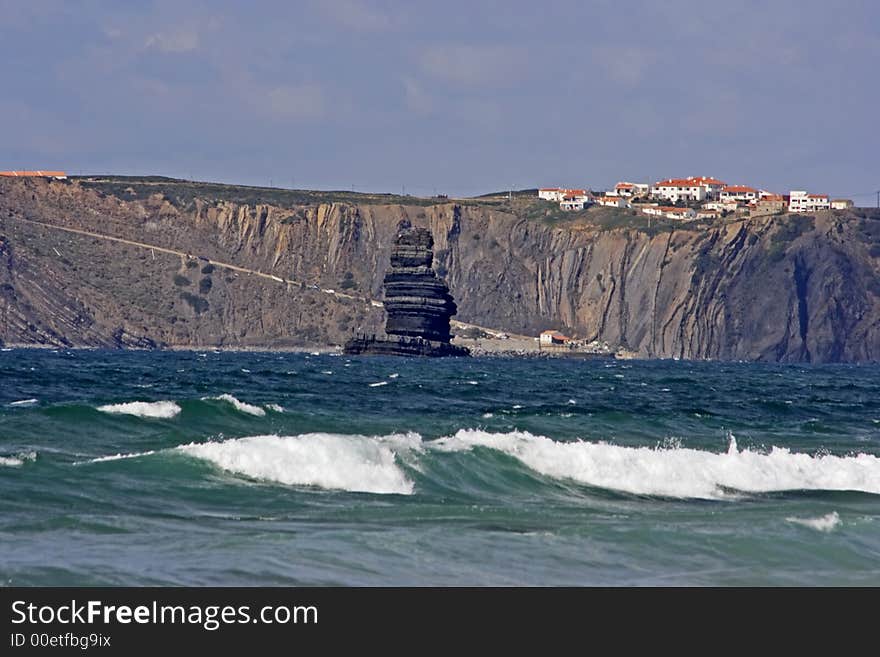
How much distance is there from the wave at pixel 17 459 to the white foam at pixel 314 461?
3.09 m

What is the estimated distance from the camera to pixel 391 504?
27.5m

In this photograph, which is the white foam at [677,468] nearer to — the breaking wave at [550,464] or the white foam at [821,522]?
the breaking wave at [550,464]

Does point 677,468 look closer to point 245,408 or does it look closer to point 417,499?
point 417,499

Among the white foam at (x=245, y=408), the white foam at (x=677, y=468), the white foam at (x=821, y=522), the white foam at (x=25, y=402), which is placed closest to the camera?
the white foam at (x=821, y=522)

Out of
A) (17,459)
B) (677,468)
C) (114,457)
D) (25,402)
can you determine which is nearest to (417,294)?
(25,402)

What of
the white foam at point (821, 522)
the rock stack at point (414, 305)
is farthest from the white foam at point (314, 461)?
the rock stack at point (414, 305)

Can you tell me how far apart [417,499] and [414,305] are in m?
157

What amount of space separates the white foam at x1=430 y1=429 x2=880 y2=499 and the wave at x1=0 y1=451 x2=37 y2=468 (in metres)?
9.16

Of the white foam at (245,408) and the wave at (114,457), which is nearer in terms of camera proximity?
the wave at (114,457)

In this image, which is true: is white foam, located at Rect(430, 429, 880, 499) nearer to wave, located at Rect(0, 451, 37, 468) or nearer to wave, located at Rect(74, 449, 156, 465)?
wave, located at Rect(74, 449, 156, 465)

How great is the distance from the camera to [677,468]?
111 ft

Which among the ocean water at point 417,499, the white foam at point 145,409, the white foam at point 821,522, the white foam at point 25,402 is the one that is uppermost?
the white foam at point 821,522

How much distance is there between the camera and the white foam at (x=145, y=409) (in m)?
41.7
